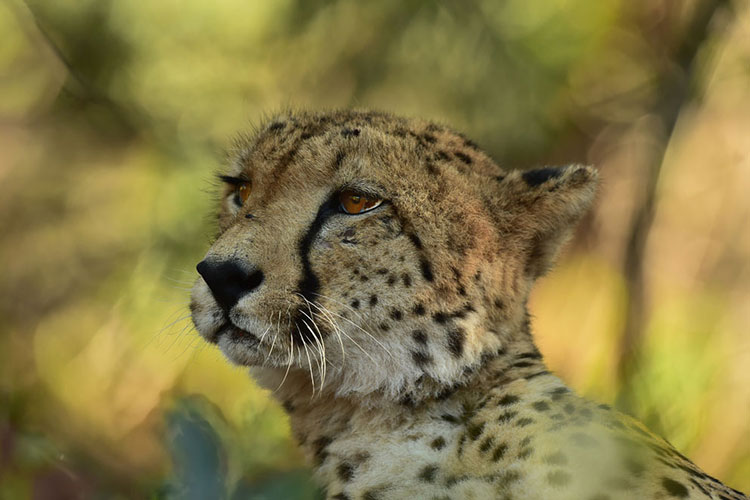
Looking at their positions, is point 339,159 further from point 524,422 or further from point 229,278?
point 524,422

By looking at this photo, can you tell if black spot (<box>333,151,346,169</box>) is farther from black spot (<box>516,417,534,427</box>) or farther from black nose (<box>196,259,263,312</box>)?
black spot (<box>516,417,534,427</box>)

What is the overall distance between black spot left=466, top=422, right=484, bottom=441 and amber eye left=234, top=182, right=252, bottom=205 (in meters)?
0.76

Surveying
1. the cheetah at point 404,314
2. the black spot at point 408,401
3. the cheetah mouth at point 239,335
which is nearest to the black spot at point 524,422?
the cheetah at point 404,314

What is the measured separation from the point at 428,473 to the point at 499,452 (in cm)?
16

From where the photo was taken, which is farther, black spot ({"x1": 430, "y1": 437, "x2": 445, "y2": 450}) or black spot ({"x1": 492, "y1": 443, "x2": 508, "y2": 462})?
black spot ({"x1": 430, "y1": 437, "x2": 445, "y2": 450})

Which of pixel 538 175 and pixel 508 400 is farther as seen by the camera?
pixel 538 175

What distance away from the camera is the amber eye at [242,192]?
6.50 ft

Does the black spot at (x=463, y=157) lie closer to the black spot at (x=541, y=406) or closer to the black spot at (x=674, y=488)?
the black spot at (x=541, y=406)

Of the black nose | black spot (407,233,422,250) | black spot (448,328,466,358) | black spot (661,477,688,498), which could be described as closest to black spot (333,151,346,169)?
black spot (407,233,422,250)

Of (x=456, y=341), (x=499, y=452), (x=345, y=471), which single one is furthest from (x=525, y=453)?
(x=345, y=471)

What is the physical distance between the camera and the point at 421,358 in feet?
5.44

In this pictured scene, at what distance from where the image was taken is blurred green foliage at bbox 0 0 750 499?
1289mm

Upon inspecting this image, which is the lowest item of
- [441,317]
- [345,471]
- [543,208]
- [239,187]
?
[345,471]

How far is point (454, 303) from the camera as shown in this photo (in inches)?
65.9
